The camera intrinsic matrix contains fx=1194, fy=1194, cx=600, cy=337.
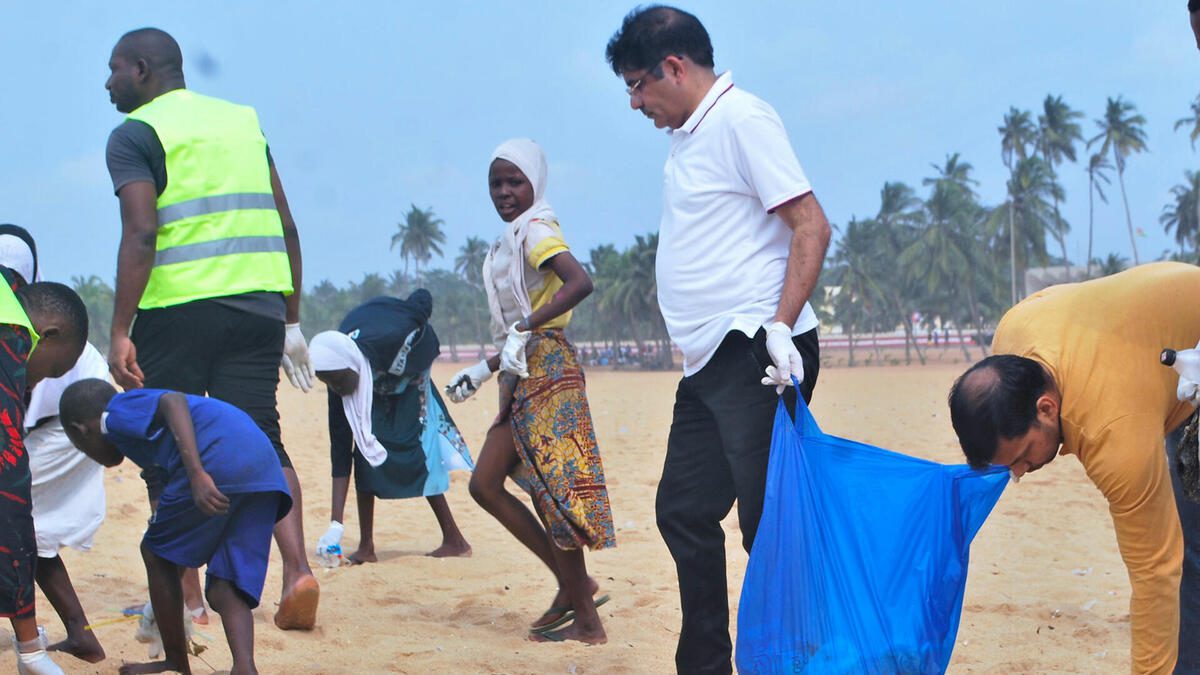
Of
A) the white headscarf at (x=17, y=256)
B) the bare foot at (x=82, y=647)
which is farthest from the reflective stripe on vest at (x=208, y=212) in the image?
the bare foot at (x=82, y=647)

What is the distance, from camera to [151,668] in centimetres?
347

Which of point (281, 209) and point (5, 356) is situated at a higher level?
point (281, 209)

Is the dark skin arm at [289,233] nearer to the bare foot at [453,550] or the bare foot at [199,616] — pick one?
the bare foot at [199,616]

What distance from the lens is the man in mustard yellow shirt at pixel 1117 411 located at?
96.7 inches

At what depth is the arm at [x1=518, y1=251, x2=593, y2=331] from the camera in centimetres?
436

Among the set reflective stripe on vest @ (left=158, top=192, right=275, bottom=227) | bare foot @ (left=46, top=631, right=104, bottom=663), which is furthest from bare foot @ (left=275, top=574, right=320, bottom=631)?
reflective stripe on vest @ (left=158, top=192, right=275, bottom=227)

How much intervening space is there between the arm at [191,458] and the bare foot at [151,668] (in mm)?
551

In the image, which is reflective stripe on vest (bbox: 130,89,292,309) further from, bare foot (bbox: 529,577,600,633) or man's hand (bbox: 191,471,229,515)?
bare foot (bbox: 529,577,600,633)

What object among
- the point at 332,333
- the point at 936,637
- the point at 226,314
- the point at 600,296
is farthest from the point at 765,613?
the point at 600,296

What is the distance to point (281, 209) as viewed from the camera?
4129 mm

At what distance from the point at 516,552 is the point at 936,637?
3.76 metres

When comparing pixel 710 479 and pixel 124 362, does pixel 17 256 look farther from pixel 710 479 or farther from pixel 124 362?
pixel 710 479

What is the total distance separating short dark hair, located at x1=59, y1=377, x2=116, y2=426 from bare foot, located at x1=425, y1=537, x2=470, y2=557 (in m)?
3.00

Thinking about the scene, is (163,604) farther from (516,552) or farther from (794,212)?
(516,552)
